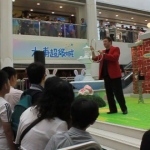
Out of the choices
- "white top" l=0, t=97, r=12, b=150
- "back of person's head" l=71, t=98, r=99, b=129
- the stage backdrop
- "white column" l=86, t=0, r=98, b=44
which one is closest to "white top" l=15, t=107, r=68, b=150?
"back of person's head" l=71, t=98, r=99, b=129

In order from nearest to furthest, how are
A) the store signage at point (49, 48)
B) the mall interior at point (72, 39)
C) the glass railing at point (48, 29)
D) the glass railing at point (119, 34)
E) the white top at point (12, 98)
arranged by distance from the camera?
1. the white top at point (12, 98)
2. the mall interior at point (72, 39)
3. the glass railing at point (48, 29)
4. the store signage at point (49, 48)
5. the glass railing at point (119, 34)

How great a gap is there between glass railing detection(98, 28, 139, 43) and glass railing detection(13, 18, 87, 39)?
2.98 ft

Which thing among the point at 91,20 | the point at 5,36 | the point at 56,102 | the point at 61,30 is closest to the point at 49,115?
the point at 56,102

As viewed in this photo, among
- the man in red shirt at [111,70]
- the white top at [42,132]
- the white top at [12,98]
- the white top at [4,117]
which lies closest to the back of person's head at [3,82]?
the white top at [4,117]

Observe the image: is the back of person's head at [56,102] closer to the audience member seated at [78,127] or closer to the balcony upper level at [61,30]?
the audience member seated at [78,127]

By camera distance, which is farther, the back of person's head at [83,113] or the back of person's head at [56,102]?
the back of person's head at [56,102]

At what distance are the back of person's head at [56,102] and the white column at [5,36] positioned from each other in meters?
8.90

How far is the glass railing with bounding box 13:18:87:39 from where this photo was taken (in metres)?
10.7

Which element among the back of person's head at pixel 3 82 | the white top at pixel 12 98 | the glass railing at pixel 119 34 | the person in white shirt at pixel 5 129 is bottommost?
the person in white shirt at pixel 5 129

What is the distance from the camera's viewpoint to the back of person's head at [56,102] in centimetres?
136

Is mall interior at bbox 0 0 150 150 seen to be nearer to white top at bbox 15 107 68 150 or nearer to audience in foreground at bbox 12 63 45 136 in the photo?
audience in foreground at bbox 12 63 45 136

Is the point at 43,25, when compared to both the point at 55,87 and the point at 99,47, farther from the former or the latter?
the point at 55,87

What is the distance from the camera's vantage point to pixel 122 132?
3.02 metres

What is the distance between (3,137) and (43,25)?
32.3ft
